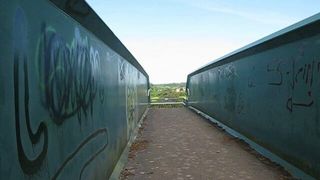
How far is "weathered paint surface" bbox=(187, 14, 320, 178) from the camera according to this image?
23.5 ft

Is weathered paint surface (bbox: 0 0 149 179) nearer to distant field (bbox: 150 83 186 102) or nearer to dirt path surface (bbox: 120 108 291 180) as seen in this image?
dirt path surface (bbox: 120 108 291 180)

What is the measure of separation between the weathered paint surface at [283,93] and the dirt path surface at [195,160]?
0.55m

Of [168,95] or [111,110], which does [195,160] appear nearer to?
[111,110]

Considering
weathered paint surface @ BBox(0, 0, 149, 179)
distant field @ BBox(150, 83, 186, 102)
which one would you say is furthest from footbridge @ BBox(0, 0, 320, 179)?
distant field @ BBox(150, 83, 186, 102)

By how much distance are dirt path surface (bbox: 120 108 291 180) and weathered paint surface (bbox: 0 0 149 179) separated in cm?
226

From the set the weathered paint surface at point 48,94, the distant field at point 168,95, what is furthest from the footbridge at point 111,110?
the distant field at point 168,95

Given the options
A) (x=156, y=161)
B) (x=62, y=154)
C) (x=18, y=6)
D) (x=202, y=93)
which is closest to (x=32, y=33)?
(x=18, y=6)

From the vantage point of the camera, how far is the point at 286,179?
7.40m

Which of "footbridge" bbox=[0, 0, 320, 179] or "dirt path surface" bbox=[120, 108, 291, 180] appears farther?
"dirt path surface" bbox=[120, 108, 291, 180]

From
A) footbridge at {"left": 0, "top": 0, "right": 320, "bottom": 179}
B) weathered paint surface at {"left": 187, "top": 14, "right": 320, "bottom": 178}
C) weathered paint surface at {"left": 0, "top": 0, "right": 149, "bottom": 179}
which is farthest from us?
weathered paint surface at {"left": 187, "top": 14, "right": 320, "bottom": 178}

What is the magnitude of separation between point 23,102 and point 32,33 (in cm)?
58

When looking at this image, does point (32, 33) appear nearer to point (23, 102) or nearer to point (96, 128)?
point (23, 102)

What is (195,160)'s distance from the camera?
9492 mm

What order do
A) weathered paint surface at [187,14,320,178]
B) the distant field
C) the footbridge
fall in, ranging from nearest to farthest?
1. the footbridge
2. weathered paint surface at [187,14,320,178]
3. the distant field
